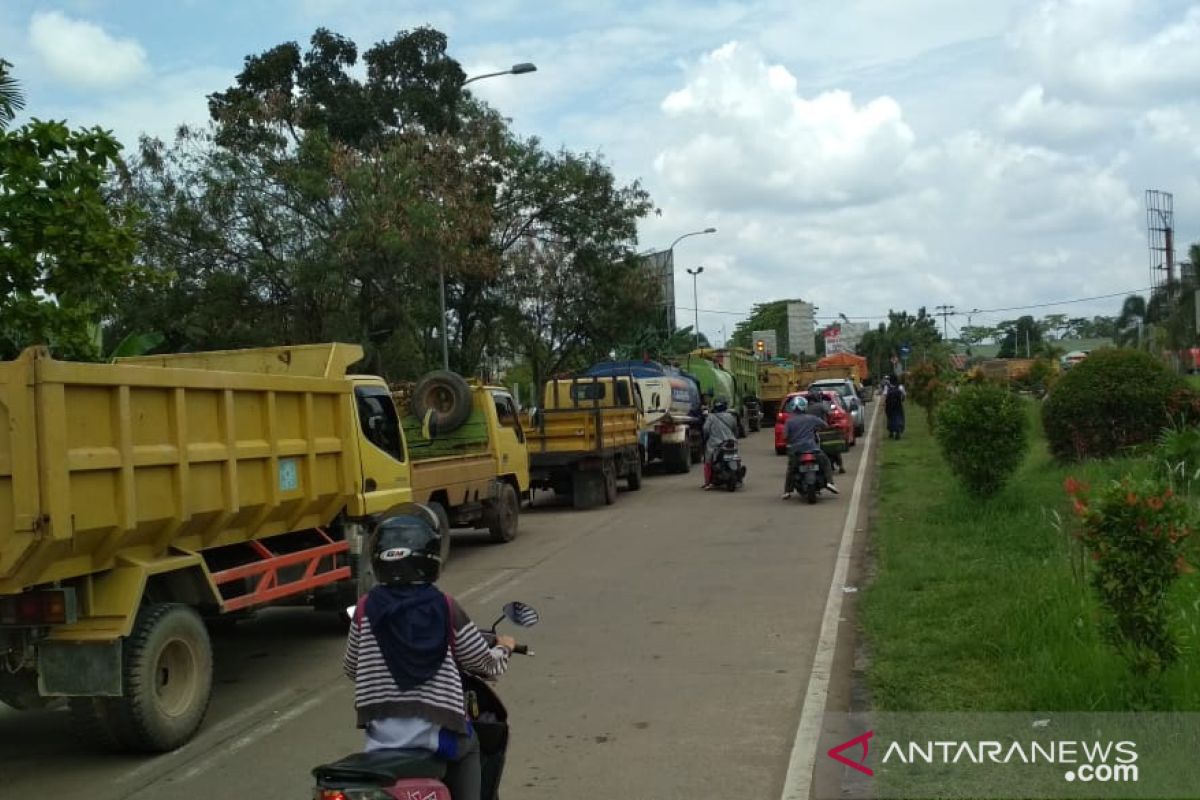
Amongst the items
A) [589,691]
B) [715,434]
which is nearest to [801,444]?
[715,434]

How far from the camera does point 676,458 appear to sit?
25.7 metres

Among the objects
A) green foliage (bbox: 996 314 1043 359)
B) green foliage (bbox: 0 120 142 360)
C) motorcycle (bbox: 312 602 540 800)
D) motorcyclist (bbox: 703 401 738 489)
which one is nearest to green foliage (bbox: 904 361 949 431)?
motorcyclist (bbox: 703 401 738 489)

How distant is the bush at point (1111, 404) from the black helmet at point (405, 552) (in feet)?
52.6

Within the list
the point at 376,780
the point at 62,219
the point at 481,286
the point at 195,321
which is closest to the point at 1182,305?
the point at 481,286

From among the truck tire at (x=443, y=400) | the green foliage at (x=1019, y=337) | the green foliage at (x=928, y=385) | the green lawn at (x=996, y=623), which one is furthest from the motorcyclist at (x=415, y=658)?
the green foliage at (x=1019, y=337)

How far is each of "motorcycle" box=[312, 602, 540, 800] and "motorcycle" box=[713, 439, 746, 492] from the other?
16.5 m

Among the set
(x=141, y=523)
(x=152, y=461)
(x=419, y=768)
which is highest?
(x=152, y=461)

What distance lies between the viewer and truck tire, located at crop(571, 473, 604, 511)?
19.0m

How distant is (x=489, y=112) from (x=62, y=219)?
20514 millimetres

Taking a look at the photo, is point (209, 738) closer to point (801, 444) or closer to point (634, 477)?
point (801, 444)

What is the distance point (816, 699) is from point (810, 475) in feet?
36.5

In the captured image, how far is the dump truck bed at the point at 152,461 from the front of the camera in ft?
17.9

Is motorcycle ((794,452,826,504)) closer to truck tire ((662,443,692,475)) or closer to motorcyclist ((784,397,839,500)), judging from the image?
motorcyclist ((784,397,839,500))

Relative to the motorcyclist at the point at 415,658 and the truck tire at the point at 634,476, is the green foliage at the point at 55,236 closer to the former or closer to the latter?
the motorcyclist at the point at 415,658
